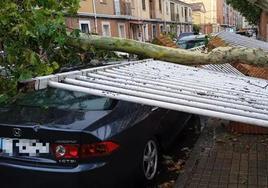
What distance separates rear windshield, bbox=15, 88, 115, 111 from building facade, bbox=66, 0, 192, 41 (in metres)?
15.6

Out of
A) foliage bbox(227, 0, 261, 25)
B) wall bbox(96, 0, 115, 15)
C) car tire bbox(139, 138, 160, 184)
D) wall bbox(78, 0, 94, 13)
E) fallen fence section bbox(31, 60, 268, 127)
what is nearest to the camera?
→ fallen fence section bbox(31, 60, 268, 127)

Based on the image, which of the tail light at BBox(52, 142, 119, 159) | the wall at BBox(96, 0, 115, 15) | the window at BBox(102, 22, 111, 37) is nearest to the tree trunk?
the tail light at BBox(52, 142, 119, 159)

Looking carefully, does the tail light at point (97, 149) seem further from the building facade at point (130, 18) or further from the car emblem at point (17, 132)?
the building facade at point (130, 18)

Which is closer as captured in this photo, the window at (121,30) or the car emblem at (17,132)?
the car emblem at (17,132)

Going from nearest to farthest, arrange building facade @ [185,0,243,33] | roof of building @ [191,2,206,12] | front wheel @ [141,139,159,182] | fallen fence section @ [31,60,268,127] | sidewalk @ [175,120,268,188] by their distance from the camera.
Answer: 1. fallen fence section @ [31,60,268,127]
2. front wheel @ [141,139,159,182]
3. sidewalk @ [175,120,268,188]
4. roof of building @ [191,2,206,12]
5. building facade @ [185,0,243,33]

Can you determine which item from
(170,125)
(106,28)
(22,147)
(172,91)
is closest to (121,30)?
(106,28)

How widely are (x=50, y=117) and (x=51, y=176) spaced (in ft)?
1.99

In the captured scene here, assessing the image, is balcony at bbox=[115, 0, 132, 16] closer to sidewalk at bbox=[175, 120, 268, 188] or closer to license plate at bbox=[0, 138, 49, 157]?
sidewalk at bbox=[175, 120, 268, 188]

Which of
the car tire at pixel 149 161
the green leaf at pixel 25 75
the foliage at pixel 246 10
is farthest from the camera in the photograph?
the foliage at pixel 246 10

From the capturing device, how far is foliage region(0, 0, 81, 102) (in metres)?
5.00

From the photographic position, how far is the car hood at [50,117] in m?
4.16

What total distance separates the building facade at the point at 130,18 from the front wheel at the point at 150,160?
50.8ft

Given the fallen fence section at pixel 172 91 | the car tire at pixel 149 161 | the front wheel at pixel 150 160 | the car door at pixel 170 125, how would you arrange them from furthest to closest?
1. the car door at pixel 170 125
2. the front wheel at pixel 150 160
3. the car tire at pixel 149 161
4. the fallen fence section at pixel 172 91

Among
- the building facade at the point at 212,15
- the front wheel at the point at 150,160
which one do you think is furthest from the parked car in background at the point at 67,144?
the building facade at the point at 212,15
